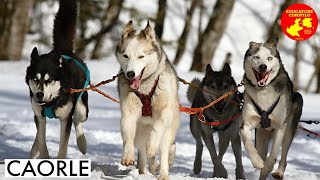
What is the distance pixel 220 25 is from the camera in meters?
16.3

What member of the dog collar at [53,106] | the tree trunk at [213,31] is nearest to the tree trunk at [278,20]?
the tree trunk at [213,31]

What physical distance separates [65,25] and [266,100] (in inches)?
87.2

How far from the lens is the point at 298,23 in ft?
46.6

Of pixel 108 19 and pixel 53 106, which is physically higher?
pixel 108 19

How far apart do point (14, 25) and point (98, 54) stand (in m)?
3.77

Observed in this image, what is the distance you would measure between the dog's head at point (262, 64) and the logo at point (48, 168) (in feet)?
5.30

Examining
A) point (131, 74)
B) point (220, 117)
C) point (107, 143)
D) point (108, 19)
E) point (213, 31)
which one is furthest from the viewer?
point (108, 19)

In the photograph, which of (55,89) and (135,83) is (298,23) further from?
(135,83)

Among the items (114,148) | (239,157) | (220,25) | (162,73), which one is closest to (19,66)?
(220,25)

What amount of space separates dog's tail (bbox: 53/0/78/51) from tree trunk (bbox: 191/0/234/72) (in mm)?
→ 9481

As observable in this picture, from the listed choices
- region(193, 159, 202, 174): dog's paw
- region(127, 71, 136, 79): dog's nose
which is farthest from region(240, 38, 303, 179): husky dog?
region(193, 159, 202, 174): dog's paw

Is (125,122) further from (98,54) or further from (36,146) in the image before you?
(98,54)

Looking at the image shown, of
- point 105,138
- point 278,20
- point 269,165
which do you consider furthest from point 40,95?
point 278,20

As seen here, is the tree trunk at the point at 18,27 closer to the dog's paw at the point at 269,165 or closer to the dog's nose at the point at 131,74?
the dog's paw at the point at 269,165
